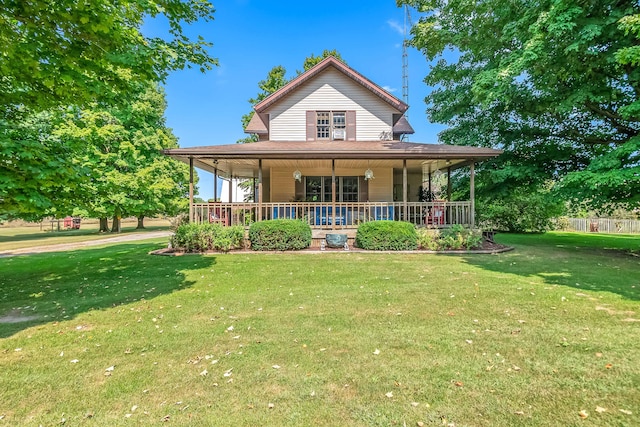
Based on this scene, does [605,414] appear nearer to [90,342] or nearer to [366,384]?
[366,384]

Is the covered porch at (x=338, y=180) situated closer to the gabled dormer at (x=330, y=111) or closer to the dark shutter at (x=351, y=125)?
the dark shutter at (x=351, y=125)

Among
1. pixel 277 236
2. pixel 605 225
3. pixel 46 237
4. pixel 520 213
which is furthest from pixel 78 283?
pixel 605 225

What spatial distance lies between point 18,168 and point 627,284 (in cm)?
1188

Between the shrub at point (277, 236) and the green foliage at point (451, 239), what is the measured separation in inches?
178

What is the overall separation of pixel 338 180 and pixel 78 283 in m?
11.6

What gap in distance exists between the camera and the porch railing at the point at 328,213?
13001mm

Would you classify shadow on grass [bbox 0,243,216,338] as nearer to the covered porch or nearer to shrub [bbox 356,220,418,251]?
the covered porch

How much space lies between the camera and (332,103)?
15641 mm

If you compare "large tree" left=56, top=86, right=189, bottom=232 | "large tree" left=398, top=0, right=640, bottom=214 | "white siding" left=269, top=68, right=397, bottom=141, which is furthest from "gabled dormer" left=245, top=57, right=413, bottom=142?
"large tree" left=56, top=86, right=189, bottom=232

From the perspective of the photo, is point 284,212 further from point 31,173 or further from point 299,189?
point 31,173

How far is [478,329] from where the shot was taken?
4.46 metres

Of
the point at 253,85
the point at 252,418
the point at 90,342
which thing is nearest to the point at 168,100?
the point at 253,85

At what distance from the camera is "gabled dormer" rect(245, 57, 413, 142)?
15.6 m

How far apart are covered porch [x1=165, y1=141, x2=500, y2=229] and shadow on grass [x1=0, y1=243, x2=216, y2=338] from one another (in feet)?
11.4
